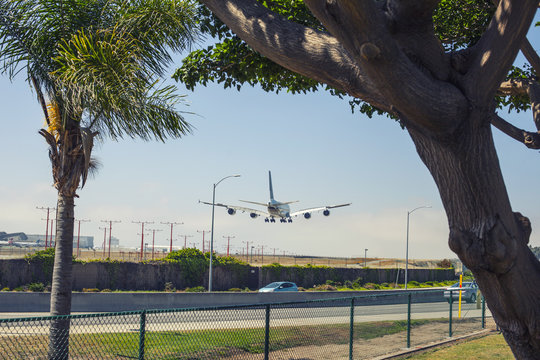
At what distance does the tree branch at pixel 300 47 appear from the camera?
18.8ft

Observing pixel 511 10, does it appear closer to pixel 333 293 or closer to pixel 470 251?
pixel 470 251

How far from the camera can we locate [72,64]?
11.2 metres

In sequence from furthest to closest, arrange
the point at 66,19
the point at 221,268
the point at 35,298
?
1. the point at 221,268
2. the point at 35,298
3. the point at 66,19

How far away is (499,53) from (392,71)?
115cm

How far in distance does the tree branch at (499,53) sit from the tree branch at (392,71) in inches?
9.5

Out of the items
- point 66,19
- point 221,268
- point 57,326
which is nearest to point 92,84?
point 66,19

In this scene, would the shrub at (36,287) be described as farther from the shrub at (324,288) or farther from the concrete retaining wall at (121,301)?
the shrub at (324,288)

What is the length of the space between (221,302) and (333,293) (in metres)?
9.23

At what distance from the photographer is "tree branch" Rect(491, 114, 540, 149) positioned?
9.11 meters

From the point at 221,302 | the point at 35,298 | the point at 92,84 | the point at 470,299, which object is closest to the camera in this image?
the point at 92,84

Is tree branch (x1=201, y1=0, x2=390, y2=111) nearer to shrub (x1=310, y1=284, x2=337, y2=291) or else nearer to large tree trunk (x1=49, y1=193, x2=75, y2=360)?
large tree trunk (x1=49, y1=193, x2=75, y2=360)

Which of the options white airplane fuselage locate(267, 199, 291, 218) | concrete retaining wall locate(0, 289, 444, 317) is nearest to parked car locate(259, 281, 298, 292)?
concrete retaining wall locate(0, 289, 444, 317)

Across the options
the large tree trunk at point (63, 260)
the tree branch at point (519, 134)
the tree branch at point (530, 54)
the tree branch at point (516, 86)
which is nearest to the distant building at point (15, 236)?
the large tree trunk at point (63, 260)

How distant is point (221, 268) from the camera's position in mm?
45281
